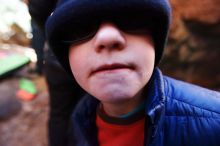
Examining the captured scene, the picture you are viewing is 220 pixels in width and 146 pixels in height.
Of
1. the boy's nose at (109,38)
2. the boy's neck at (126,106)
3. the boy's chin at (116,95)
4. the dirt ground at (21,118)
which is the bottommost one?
the dirt ground at (21,118)

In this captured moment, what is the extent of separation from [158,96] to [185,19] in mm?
1996

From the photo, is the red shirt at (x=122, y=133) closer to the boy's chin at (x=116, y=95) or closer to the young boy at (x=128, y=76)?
the young boy at (x=128, y=76)

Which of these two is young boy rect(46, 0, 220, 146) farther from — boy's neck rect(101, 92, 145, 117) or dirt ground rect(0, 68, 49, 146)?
dirt ground rect(0, 68, 49, 146)

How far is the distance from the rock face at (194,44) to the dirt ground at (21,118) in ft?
3.84

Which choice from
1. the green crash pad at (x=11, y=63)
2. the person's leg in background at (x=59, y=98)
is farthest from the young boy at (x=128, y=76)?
the green crash pad at (x=11, y=63)

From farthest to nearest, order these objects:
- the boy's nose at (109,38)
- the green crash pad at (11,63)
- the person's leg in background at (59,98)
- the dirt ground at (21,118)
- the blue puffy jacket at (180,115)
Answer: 1. the dirt ground at (21,118)
2. the green crash pad at (11,63)
3. the person's leg in background at (59,98)
4. the blue puffy jacket at (180,115)
5. the boy's nose at (109,38)

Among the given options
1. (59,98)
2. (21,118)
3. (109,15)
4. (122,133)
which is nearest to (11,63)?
(59,98)

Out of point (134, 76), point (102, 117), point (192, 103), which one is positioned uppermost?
point (134, 76)

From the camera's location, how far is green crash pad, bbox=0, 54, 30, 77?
2.09m

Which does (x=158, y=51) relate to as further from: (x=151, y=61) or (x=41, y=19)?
(x=41, y=19)

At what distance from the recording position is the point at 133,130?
1.07 metres

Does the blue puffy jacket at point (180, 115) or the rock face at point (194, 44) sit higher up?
the blue puffy jacket at point (180, 115)

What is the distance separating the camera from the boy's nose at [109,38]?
85cm

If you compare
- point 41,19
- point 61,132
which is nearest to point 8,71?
point 61,132
